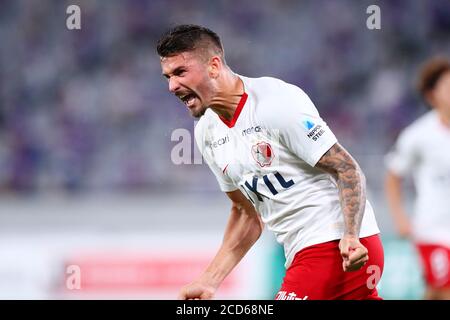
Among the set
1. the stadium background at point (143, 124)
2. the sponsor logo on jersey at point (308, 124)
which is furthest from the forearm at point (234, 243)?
the stadium background at point (143, 124)

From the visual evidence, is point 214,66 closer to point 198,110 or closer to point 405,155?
point 198,110

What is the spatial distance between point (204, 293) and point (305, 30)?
8211mm

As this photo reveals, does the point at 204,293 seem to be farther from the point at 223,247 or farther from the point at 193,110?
the point at 193,110

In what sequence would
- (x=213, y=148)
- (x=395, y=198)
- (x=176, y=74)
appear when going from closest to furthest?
(x=176, y=74) → (x=213, y=148) → (x=395, y=198)

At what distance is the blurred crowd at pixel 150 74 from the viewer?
1003cm

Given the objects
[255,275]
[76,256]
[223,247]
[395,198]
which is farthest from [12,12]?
[223,247]

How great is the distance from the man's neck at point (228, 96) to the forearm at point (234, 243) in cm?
59

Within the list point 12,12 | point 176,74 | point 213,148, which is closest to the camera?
point 176,74

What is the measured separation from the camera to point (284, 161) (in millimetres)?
3734

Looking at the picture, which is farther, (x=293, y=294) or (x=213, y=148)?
(x=213, y=148)

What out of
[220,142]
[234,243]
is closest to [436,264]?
[234,243]

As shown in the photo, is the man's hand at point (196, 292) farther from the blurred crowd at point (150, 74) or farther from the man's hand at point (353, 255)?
the blurred crowd at point (150, 74)

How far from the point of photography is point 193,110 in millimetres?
3756

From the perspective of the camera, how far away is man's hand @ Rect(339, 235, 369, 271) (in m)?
3.37
